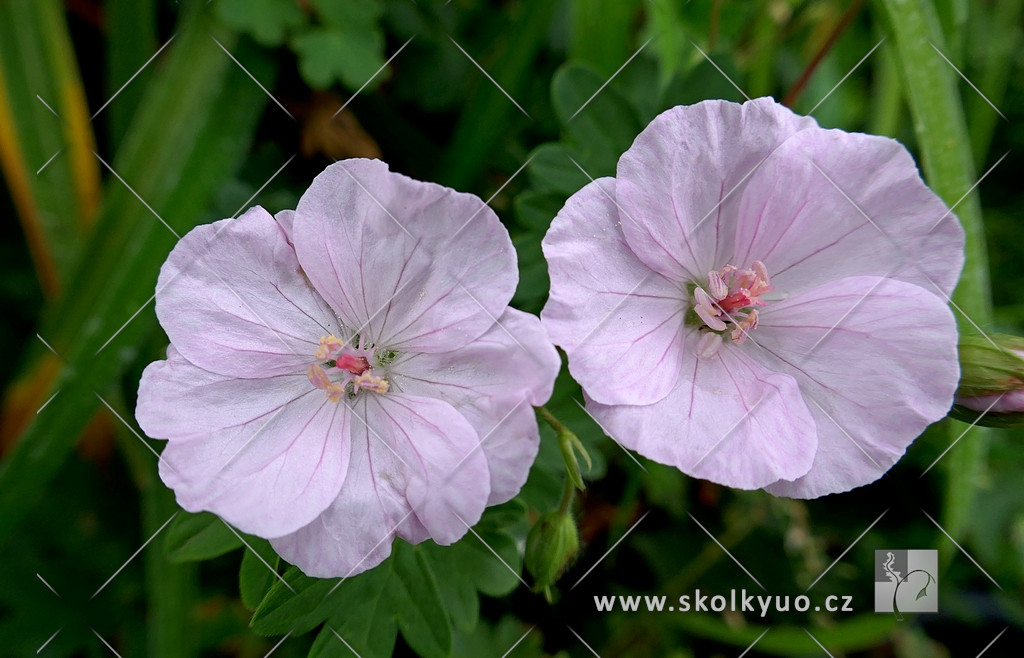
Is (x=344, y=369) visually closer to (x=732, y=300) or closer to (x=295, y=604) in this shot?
(x=295, y=604)

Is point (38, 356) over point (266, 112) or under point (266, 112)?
under

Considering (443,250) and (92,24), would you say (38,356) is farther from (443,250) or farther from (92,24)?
Result: (443,250)

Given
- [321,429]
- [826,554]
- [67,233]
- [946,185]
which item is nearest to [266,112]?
[67,233]

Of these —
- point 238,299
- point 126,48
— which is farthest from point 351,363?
point 126,48

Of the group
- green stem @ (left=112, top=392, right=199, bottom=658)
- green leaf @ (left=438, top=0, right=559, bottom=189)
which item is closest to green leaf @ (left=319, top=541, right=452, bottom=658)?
green stem @ (left=112, top=392, right=199, bottom=658)

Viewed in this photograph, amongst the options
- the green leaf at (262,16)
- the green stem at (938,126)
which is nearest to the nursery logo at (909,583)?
the green stem at (938,126)

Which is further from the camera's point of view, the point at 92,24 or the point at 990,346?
the point at 92,24
